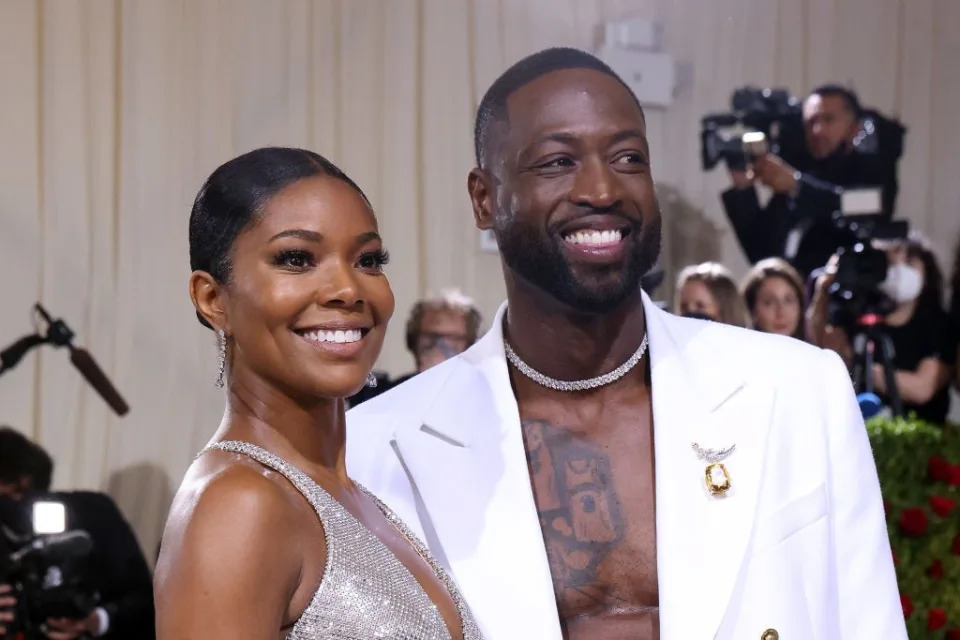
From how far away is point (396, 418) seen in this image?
2.38m

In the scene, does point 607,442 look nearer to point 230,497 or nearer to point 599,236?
point 599,236

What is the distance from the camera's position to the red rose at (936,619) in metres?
2.82

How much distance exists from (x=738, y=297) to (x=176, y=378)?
247cm

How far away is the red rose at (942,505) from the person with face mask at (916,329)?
5.87ft

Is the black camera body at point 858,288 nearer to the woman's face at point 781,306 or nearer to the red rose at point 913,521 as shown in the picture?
the woman's face at point 781,306

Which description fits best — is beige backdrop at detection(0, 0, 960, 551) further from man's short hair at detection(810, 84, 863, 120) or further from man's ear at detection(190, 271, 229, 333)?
man's ear at detection(190, 271, 229, 333)

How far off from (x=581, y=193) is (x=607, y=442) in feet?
1.46

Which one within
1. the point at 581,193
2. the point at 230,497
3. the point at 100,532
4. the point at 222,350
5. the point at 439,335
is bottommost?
the point at 100,532

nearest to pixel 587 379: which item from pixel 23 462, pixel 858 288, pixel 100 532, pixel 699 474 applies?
pixel 699 474

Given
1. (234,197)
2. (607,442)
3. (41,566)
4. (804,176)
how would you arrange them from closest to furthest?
(234,197) < (607,442) < (41,566) < (804,176)

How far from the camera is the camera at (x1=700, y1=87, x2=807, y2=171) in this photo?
5695 millimetres

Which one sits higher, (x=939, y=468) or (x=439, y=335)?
(x=939, y=468)

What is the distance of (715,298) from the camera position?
474 cm

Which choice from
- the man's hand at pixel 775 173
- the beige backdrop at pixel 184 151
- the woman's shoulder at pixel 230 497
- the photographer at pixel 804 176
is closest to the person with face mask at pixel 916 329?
the photographer at pixel 804 176
